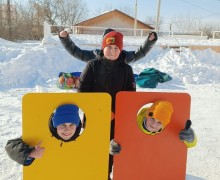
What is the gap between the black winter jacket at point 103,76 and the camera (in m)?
2.21

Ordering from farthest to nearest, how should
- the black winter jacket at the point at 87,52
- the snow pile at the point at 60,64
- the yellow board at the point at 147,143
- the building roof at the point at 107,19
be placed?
the building roof at the point at 107,19 → the snow pile at the point at 60,64 → the black winter jacket at the point at 87,52 → the yellow board at the point at 147,143

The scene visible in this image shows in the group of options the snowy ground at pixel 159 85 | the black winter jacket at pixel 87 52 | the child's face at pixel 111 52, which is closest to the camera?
the child's face at pixel 111 52

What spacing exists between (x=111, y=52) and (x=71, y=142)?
0.75 meters

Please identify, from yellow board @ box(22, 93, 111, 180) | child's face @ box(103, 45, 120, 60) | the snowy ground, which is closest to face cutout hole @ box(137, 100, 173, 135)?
yellow board @ box(22, 93, 111, 180)

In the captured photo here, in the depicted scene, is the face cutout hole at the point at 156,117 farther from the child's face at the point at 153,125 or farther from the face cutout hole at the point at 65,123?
the face cutout hole at the point at 65,123

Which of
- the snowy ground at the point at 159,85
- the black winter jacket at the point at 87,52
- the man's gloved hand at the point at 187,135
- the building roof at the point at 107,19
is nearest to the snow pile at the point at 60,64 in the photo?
the snowy ground at the point at 159,85

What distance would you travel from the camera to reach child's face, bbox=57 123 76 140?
5.70 feet

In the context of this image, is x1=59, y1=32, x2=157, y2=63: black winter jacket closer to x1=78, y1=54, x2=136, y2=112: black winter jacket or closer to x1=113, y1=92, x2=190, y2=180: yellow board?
x1=78, y1=54, x2=136, y2=112: black winter jacket

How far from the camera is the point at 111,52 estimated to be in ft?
7.04

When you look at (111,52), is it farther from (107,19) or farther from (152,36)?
(107,19)

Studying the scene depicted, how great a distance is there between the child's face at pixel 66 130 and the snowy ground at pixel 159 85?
1091 millimetres

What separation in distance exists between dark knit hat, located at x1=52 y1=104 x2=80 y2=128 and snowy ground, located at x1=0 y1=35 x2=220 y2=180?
3.86 ft

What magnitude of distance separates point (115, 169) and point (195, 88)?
18.6ft

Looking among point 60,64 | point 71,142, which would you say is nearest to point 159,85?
point 60,64
